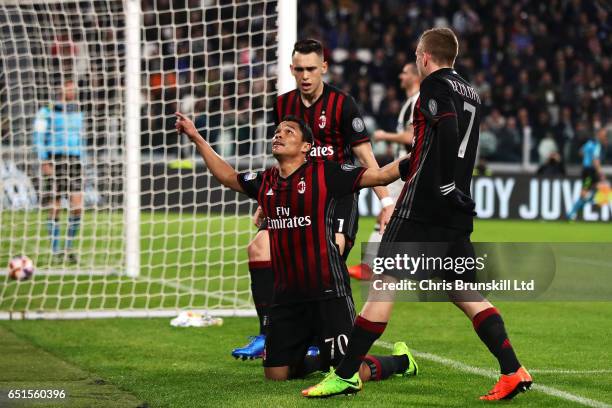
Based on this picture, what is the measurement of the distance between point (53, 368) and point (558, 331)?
367 cm

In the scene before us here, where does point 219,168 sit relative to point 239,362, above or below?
above

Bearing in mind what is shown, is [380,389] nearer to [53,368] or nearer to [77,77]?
[53,368]

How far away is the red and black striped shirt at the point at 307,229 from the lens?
5.77m

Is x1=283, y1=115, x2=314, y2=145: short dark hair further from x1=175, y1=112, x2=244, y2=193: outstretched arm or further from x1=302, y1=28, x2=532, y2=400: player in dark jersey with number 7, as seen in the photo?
x1=302, y1=28, x2=532, y2=400: player in dark jersey with number 7

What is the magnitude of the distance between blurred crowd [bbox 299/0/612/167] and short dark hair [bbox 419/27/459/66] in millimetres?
17230

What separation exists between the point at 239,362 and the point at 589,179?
50.9ft

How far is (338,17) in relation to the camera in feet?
90.6

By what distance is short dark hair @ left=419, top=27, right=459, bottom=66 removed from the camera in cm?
538

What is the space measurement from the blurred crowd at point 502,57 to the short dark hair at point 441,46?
17230 millimetres

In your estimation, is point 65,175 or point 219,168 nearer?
point 219,168

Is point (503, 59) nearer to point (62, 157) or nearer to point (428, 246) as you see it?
point (62, 157)

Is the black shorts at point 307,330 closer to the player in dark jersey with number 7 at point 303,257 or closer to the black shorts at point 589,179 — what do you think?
the player in dark jersey with number 7 at point 303,257

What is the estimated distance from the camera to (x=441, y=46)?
17.6 ft

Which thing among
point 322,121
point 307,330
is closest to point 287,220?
point 307,330
